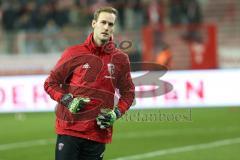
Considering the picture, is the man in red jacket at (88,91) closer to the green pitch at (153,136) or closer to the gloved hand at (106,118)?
the gloved hand at (106,118)

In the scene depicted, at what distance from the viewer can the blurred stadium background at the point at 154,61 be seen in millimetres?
14574

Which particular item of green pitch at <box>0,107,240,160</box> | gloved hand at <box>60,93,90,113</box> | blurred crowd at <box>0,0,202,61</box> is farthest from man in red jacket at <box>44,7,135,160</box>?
blurred crowd at <box>0,0,202,61</box>

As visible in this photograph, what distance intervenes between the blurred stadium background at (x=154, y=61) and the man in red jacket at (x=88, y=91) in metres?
5.16

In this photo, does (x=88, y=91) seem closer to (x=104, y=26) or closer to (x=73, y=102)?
(x=73, y=102)

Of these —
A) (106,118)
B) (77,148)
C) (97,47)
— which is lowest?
(77,148)

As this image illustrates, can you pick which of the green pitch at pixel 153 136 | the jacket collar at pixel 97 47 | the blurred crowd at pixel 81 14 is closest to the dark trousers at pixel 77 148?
the jacket collar at pixel 97 47

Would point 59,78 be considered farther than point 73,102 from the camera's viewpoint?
Yes

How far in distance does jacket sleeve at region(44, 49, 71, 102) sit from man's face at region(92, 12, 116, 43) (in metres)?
0.36

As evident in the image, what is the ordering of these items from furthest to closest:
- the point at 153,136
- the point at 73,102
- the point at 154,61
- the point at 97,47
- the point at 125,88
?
the point at 154,61 < the point at 153,136 < the point at 125,88 < the point at 97,47 < the point at 73,102

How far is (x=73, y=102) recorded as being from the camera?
23.2 ft

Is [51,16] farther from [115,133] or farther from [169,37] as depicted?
[115,133]

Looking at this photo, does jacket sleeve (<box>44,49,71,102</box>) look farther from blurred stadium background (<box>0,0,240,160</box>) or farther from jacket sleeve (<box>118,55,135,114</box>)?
blurred stadium background (<box>0,0,240,160</box>)

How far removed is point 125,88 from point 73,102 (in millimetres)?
704

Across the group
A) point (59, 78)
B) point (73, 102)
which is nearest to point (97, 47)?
point (59, 78)
